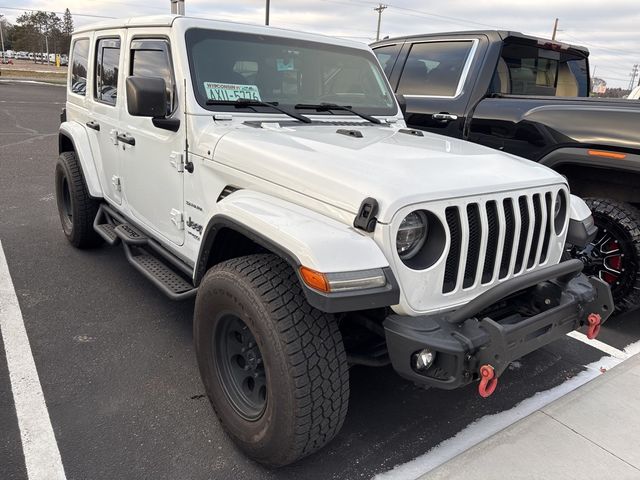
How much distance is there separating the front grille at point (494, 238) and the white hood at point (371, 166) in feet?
0.26

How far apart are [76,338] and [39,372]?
0.43 meters

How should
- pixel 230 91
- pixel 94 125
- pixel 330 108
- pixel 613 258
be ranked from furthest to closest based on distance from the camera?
pixel 94 125 → pixel 613 258 → pixel 330 108 → pixel 230 91

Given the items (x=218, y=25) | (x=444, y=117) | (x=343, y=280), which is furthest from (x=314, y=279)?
(x=444, y=117)

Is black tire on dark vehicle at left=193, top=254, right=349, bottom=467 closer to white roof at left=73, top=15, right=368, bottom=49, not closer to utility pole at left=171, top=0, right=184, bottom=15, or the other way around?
white roof at left=73, top=15, right=368, bottom=49

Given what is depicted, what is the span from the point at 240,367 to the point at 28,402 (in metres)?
1.21

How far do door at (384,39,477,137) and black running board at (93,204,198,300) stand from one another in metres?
2.69

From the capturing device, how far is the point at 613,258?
389cm

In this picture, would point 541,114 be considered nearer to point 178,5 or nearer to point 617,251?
point 617,251

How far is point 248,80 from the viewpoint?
3.22 meters

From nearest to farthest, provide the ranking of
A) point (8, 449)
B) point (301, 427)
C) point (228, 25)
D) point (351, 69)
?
point (301, 427), point (8, 449), point (228, 25), point (351, 69)

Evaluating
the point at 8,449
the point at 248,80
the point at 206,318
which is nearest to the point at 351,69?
the point at 248,80

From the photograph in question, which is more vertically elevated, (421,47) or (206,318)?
(421,47)

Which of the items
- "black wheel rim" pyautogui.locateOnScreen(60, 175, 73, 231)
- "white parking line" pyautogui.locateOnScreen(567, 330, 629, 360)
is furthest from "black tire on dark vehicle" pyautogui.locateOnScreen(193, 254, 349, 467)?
"black wheel rim" pyautogui.locateOnScreen(60, 175, 73, 231)

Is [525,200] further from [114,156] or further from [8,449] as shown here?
[114,156]
